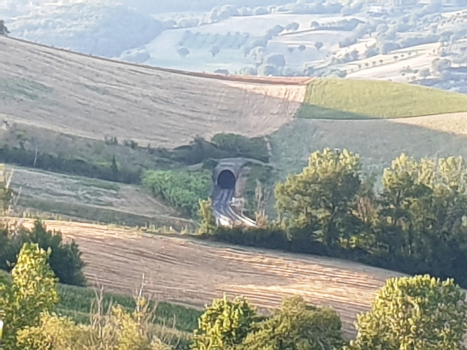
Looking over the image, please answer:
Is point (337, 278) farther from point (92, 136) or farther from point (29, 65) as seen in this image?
point (29, 65)

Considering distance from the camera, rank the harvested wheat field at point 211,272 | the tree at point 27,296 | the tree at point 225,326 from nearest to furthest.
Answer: the tree at point 27,296, the tree at point 225,326, the harvested wheat field at point 211,272

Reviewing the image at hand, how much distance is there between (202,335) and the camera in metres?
19.2

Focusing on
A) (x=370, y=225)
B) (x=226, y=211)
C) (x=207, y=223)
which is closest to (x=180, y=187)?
(x=226, y=211)

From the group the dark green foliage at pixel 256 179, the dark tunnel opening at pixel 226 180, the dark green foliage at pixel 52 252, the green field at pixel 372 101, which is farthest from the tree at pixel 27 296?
the green field at pixel 372 101

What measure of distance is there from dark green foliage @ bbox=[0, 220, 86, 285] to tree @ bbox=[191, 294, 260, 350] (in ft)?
33.5

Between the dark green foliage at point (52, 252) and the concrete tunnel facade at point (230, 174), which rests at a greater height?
the concrete tunnel facade at point (230, 174)

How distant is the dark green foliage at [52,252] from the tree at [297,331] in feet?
35.6

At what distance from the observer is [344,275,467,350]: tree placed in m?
19.3

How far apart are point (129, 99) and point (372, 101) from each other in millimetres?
20154

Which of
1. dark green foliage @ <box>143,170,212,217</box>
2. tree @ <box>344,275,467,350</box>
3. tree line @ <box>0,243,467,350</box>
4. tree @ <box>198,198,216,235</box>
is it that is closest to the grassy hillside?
tree line @ <box>0,243,467,350</box>

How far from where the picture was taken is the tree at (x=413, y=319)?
1933 cm

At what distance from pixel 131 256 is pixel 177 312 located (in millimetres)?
7325

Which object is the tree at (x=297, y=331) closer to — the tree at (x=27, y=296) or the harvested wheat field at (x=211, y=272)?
the tree at (x=27, y=296)

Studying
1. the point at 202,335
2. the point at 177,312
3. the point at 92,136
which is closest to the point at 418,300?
the point at 202,335
